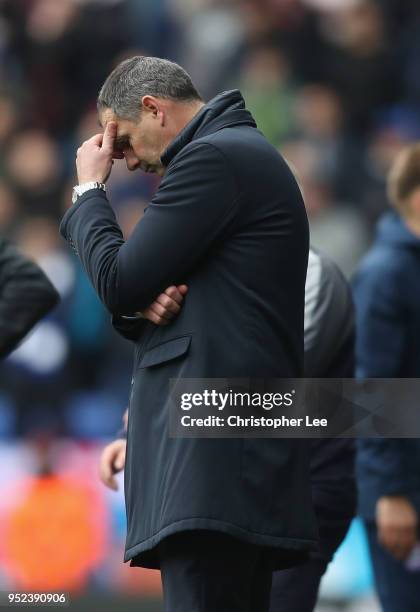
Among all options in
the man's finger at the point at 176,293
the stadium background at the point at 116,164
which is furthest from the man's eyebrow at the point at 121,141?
the stadium background at the point at 116,164

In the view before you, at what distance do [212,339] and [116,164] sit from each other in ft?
20.2

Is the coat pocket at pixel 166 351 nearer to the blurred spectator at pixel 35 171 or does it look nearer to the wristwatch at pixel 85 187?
the wristwatch at pixel 85 187

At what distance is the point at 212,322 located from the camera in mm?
3381

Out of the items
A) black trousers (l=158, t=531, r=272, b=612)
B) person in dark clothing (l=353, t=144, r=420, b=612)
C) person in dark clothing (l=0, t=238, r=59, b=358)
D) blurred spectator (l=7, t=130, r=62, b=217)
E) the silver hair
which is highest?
blurred spectator (l=7, t=130, r=62, b=217)

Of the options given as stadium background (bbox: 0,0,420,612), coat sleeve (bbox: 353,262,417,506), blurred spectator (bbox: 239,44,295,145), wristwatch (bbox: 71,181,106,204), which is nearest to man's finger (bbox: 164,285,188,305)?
wristwatch (bbox: 71,181,106,204)

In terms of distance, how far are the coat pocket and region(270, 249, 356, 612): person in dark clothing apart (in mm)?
1008

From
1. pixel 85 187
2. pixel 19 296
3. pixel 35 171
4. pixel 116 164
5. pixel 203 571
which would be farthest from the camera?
pixel 35 171

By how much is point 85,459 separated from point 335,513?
12.0ft

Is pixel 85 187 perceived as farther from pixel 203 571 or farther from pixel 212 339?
pixel 203 571

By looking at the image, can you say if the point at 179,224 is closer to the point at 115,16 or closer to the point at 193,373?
the point at 193,373

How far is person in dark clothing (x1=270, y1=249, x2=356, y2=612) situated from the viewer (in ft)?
14.4

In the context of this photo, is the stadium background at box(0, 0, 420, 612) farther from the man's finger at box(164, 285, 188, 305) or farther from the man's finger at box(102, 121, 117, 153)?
the man's finger at box(164, 285, 188, 305)

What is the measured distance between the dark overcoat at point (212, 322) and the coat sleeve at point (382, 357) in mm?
1519

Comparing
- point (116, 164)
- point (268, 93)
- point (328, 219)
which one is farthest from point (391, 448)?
point (268, 93)
